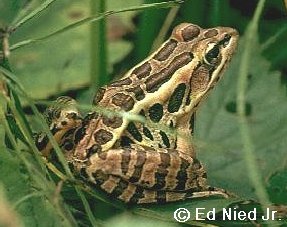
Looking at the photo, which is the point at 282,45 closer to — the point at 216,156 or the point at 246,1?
the point at 246,1

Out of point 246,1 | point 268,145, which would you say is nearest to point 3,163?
point 268,145

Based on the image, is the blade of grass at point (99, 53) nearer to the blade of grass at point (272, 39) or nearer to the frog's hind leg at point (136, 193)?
the frog's hind leg at point (136, 193)

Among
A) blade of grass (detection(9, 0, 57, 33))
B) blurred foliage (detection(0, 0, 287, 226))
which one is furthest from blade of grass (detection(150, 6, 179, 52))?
blade of grass (detection(9, 0, 57, 33))

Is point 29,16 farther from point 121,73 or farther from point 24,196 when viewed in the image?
point 121,73

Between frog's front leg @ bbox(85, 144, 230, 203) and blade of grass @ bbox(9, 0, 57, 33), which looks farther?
frog's front leg @ bbox(85, 144, 230, 203)

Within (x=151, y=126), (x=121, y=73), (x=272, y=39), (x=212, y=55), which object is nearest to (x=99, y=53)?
(x=212, y=55)

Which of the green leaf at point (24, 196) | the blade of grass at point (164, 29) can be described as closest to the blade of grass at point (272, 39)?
the blade of grass at point (164, 29)

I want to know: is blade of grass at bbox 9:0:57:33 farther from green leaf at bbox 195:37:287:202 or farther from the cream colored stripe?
green leaf at bbox 195:37:287:202
